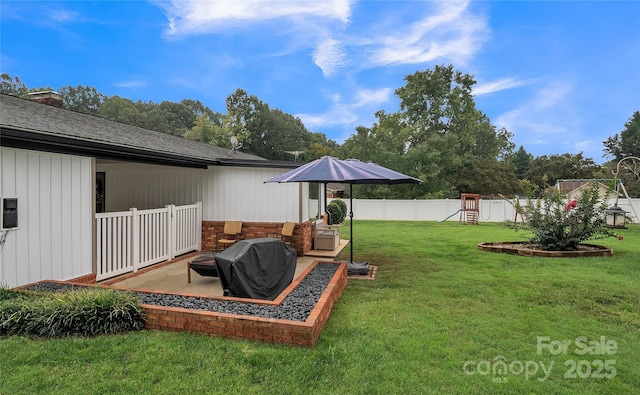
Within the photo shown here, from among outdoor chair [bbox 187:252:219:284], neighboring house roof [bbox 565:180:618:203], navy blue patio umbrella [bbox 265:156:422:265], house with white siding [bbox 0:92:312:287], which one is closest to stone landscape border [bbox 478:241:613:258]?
neighboring house roof [bbox 565:180:618:203]

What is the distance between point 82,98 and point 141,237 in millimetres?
53628

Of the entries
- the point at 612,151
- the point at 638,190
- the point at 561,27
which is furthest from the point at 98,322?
the point at 612,151

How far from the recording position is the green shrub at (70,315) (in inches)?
139

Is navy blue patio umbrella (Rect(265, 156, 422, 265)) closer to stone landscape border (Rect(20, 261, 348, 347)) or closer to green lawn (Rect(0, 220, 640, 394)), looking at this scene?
green lawn (Rect(0, 220, 640, 394))

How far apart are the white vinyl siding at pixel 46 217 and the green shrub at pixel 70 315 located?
2.70ft

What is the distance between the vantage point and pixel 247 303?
160 inches

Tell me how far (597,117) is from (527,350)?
64.2 ft

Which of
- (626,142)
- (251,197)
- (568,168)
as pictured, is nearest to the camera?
(251,197)

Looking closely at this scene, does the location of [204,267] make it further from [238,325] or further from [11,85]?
[11,85]

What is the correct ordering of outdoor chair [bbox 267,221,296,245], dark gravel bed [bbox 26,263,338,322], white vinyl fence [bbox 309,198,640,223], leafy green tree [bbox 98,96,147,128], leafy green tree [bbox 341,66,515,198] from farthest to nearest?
leafy green tree [bbox 98,96,147,128]
leafy green tree [bbox 341,66,515,198]
white vinyl fence [bbox 309,198,640,223]
outdoor chair [bbox 267,221,296,245]
dark gravel bed [bbox 26,263,338,322]

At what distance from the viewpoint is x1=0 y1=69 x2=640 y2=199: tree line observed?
2658 centimetres

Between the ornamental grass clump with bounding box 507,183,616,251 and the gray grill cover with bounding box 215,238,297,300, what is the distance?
737 centimetres

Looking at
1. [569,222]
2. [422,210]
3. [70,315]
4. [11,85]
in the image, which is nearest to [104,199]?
[70,315]

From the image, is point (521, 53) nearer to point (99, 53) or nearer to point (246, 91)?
point (99, 53)
